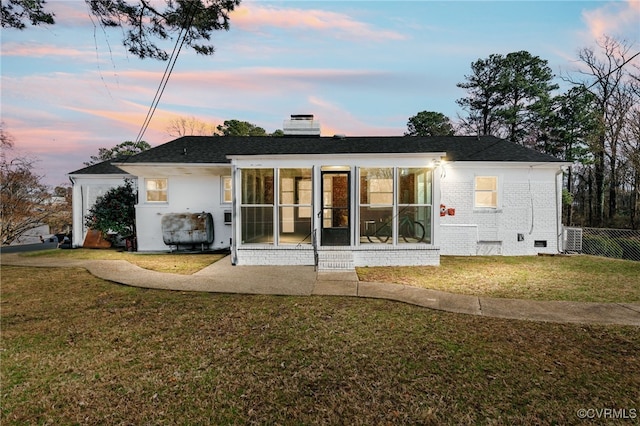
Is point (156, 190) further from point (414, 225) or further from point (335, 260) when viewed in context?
point (414, 225)

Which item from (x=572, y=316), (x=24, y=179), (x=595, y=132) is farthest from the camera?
(x=595, y=132)

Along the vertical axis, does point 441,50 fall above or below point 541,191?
above

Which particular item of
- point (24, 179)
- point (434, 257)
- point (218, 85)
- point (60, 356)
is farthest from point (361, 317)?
point (24, 179)

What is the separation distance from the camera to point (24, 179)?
20.3 meters

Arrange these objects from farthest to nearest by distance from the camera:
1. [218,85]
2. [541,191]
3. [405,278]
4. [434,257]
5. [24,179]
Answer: [24,179] < [218,85] < [541,191] < [434,257] < [405,278]

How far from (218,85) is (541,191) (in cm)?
1533

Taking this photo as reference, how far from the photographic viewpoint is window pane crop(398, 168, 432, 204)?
9.23 meters

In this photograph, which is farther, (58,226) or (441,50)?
(58,226)

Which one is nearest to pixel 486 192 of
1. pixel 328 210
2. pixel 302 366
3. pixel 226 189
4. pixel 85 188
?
pixel 328 210

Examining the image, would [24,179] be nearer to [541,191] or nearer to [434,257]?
[434,257]

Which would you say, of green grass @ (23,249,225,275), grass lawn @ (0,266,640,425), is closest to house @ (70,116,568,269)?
green grass @ (23,249,225,275)

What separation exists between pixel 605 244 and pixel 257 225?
1384 cm

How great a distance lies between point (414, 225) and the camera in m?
9.34

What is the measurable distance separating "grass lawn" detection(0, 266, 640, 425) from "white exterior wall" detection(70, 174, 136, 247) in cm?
982
